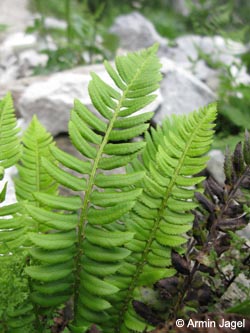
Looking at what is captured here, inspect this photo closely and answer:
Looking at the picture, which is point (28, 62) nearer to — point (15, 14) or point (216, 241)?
point (216, 241)

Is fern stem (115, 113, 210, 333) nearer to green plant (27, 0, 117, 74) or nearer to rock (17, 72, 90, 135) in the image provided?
rock (17, 72, 90, 135)

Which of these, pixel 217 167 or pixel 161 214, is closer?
pixel 161 214

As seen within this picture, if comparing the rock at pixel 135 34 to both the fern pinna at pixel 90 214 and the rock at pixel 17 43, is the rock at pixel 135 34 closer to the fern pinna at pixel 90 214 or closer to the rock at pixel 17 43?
the rock at pixel 17 43

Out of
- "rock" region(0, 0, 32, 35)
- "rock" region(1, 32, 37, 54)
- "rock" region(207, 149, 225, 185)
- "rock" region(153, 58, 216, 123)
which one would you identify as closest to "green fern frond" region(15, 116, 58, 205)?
"rock" region(207, 149, 225, 185)

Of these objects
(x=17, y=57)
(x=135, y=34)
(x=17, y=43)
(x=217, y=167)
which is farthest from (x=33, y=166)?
(x=135, y=34)

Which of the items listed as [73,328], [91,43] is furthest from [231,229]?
[91,43]

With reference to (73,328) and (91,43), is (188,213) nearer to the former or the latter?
(73,328)

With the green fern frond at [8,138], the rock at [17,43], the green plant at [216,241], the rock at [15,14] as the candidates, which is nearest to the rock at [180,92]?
the green fern frond at [8,138]
